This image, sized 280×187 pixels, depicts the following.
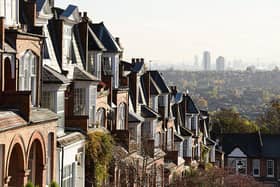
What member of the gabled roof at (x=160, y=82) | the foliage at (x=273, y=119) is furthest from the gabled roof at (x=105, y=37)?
the foliage at (x=273, y=119)

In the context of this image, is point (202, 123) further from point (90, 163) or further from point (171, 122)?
point (90, 163)

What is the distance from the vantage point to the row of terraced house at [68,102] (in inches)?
839

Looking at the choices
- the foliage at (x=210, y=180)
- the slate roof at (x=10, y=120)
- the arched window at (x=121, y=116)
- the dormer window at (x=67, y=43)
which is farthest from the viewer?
the foliage at (x=210, y=180)

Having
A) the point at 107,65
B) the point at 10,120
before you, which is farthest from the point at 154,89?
the point at 10,120

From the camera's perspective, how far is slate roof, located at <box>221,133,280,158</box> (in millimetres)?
84062

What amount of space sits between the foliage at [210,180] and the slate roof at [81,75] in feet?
49.8

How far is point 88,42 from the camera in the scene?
3484 cm

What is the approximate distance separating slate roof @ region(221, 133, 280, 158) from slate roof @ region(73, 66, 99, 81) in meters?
55.7

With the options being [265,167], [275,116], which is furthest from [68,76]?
[275,116]

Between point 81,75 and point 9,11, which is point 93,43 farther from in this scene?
point 9,11

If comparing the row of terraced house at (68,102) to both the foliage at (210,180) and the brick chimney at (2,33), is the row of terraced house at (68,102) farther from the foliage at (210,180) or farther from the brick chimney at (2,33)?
the foliage at (210,180)

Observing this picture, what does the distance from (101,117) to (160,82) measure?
1798 centimetres

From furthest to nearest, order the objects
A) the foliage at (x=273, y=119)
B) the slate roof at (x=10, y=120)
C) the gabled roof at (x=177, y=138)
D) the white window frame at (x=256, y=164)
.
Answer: the foliage at (x=273, y=119) < the white window frame at (x=256, y=164) < the gabled roof at (x=177, y=138) < the slate roof at (x=10, y=120)

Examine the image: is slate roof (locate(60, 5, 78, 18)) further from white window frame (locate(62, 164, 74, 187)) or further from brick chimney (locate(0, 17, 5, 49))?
brick chimney (locate(0, 17, 5, 49))
